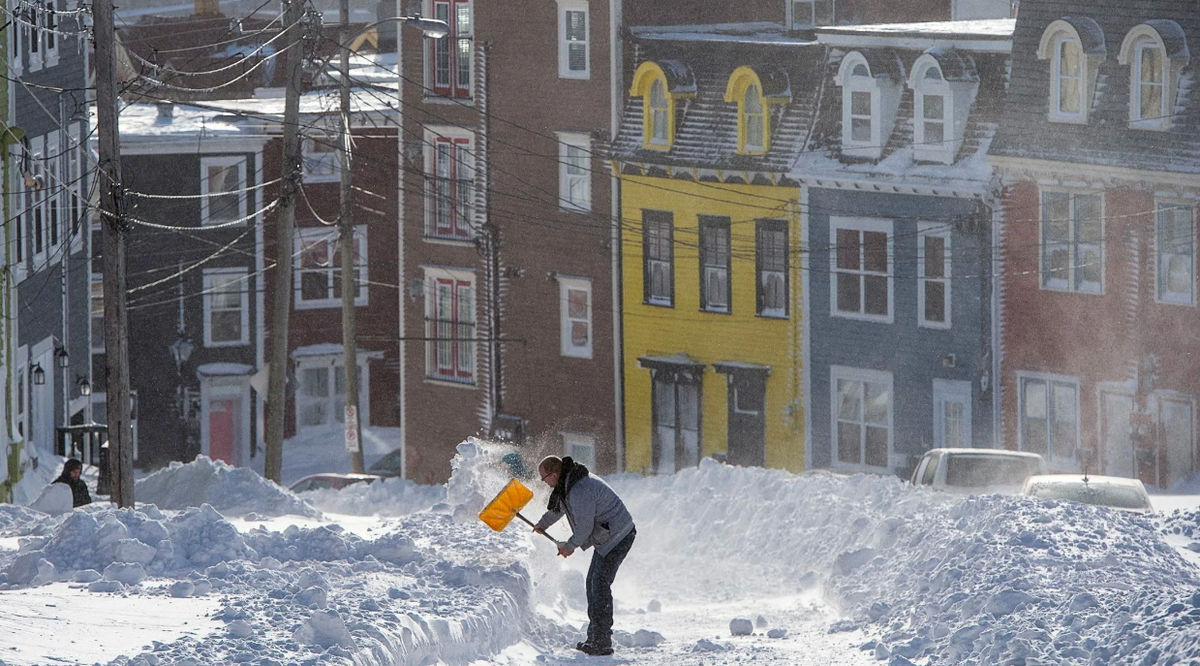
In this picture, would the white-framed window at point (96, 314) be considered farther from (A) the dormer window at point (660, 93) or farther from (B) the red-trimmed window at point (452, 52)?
(A) the dormer window at point (660, 93)

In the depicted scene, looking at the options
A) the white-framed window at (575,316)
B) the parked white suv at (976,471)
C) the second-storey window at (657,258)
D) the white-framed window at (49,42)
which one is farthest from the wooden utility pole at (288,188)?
the white-framed window at (575,316)

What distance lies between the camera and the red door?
50.7 m

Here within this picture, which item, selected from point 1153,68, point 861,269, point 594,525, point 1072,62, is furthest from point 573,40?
point 594,525

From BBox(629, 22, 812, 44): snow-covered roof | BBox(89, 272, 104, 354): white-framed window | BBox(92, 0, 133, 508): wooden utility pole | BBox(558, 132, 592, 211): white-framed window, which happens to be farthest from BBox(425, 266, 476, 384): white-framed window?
BBox(92, 0, 133, 508): wooden utility pole

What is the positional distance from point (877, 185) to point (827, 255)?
1879mm

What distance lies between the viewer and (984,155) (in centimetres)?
3616

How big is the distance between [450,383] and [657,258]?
737cm

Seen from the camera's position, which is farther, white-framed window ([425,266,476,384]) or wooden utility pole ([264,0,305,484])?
white-framed window ([425,266,476,384])

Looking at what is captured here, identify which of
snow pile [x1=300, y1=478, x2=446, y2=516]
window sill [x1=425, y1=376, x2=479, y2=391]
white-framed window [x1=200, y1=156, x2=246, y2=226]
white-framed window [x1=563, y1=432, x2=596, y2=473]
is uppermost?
white-framed window [x1=200, y1=156, x2=246, y2=226]

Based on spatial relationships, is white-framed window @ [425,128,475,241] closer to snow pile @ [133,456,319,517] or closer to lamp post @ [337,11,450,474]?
lamp post @ [337,11,450,474]

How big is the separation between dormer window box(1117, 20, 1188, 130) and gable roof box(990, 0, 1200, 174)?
5cm

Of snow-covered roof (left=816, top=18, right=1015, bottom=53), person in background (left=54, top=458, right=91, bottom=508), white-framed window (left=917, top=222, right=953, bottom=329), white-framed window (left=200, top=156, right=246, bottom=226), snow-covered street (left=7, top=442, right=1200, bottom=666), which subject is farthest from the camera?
white-framed window (left=200, top=156, right=246, bottom=226)

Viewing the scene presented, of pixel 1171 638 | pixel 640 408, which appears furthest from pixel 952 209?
pixel 1171 638

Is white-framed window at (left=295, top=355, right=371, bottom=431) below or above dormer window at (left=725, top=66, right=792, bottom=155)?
below
